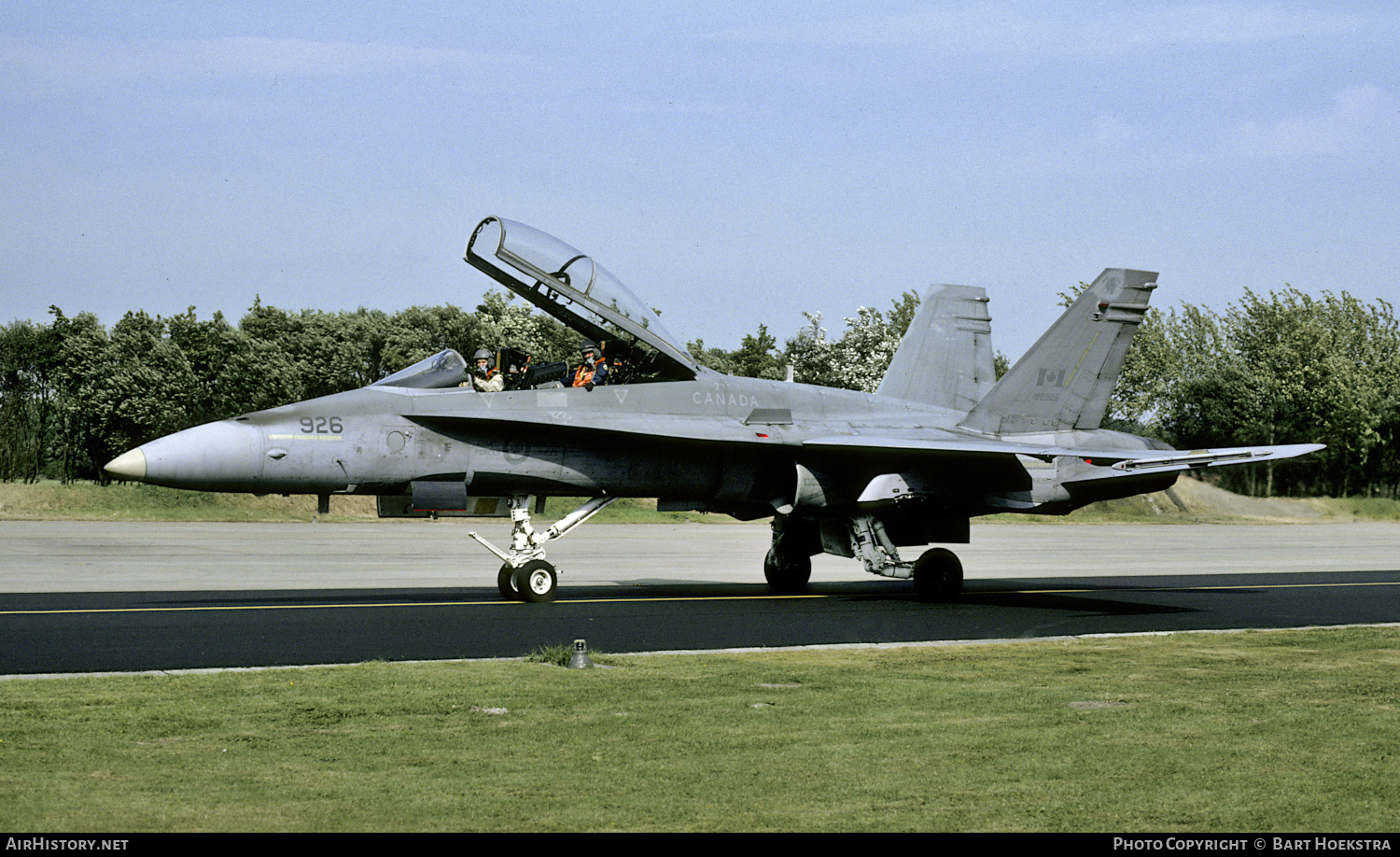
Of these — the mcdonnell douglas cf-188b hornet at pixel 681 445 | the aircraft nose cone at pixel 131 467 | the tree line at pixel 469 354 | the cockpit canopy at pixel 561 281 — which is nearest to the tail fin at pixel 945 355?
the mcdonnell douglas cf-188b hornet at pixel 681 445

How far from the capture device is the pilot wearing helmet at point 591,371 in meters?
16.1

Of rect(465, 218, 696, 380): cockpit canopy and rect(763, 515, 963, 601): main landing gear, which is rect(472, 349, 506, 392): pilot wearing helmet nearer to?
rect(465, 218, 696, 380): cockpit canopy

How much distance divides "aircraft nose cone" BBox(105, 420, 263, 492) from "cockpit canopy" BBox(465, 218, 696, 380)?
352 centimetres

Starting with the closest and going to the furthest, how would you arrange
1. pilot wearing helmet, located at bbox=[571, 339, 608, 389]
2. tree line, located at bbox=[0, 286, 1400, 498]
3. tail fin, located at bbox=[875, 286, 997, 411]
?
pilot wearing helmet, located at bbox=[571, 339, 608, 389] < tail fin, located at bbox=[875, 286, 997, 411] < tree line, located at bbox=[0, 286, 1400, 498]

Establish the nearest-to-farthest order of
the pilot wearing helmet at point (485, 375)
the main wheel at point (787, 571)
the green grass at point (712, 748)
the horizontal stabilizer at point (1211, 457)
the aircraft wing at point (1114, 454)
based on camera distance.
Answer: the green grass at point (712, 748), the horizontal stabilizer at point (1211, 457), the aircraft wing at point (1114, 454), the pilot wearing helmet at point (485, 375), the main wheel at point (787, 571)

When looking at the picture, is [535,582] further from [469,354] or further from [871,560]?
[469,354]

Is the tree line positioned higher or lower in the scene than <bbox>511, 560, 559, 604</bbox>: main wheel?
higher

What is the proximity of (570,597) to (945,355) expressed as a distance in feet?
25.8

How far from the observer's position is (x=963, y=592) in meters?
18.3

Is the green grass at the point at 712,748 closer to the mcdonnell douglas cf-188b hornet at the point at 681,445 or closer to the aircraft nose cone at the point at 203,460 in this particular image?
the aircraft nose cone at the point at 203,460

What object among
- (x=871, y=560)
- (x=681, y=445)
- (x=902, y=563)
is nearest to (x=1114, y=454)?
(x=902, y=563)

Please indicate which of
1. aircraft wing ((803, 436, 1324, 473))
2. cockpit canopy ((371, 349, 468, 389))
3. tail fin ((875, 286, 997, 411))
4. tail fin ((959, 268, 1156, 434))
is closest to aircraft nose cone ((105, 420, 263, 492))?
cockpit canopy ((371, 349, 468, 389))

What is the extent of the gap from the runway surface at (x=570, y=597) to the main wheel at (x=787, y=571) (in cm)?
39

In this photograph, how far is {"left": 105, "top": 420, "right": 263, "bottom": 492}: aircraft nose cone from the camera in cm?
1320
